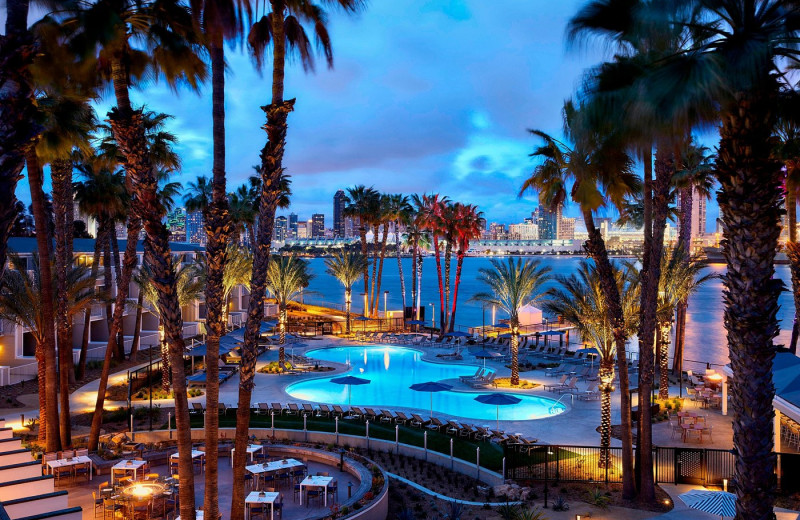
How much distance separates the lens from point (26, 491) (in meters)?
10.6

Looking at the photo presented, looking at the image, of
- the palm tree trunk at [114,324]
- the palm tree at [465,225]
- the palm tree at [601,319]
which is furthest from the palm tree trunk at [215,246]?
the palm tree at [465,225]

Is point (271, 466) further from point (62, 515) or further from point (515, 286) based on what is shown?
point (515, 286)

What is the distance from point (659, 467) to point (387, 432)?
9.15 metres

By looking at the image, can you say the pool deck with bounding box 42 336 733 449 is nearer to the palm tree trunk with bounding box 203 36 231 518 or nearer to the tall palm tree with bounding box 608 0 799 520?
the tall palm tree with bounding box 608 0 799 520

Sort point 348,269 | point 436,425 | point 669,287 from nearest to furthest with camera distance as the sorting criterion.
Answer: point 436,425
point 669,287
point 348,269

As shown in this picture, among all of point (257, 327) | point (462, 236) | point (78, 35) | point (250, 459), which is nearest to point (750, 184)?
point (257, 327)

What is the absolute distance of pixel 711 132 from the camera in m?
8.29

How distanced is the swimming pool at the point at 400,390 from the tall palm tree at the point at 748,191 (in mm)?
16505

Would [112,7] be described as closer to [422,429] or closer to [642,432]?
[642,432]

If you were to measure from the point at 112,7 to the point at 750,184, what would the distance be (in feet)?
32.1

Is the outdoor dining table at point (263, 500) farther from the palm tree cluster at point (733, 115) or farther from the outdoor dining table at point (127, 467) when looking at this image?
the palm tree cluster at point (733, 115)

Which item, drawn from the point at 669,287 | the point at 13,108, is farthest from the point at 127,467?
the point at 669,287

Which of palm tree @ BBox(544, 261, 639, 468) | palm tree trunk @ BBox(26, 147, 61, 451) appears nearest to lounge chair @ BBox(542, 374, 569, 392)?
palm tree @ BBox(544, 261, 639, 468)

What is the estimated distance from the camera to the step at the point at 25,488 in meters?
10.4
